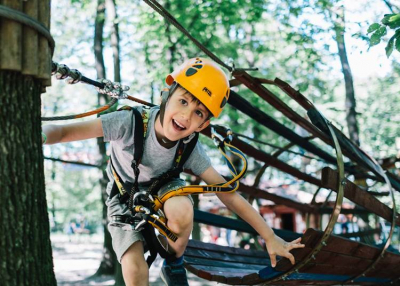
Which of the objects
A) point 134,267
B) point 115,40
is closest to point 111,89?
point 134,267

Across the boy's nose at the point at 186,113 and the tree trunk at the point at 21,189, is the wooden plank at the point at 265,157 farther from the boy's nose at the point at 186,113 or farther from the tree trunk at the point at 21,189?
the tree trunk at the point at 21,189

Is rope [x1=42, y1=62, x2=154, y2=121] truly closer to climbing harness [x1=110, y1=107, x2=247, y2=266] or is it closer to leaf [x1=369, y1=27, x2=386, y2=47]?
climbing harness [x1=110, y1=107, x2=247, y2=266]

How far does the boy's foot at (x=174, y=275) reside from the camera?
2.83m

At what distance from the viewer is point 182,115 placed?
255 centimetres

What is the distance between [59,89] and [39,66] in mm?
23032

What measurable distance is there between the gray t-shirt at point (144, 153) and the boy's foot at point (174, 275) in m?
0.53

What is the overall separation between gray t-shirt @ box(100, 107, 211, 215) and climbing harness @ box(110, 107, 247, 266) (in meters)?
0.04

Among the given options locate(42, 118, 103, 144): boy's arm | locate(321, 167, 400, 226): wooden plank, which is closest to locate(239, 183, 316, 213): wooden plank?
locate(321, 167, 400, 226): wooden plank

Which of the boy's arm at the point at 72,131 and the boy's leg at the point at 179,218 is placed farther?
the boy's leg at the point at 179,218

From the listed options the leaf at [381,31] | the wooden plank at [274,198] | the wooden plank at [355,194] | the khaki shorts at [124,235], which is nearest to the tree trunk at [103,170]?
the wooden plank at [274,198]

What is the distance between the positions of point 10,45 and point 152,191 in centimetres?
140

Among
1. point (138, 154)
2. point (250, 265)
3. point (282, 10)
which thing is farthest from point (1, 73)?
point (282, 10)

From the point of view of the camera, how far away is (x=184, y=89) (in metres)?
2.61

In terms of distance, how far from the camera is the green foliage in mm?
2961
